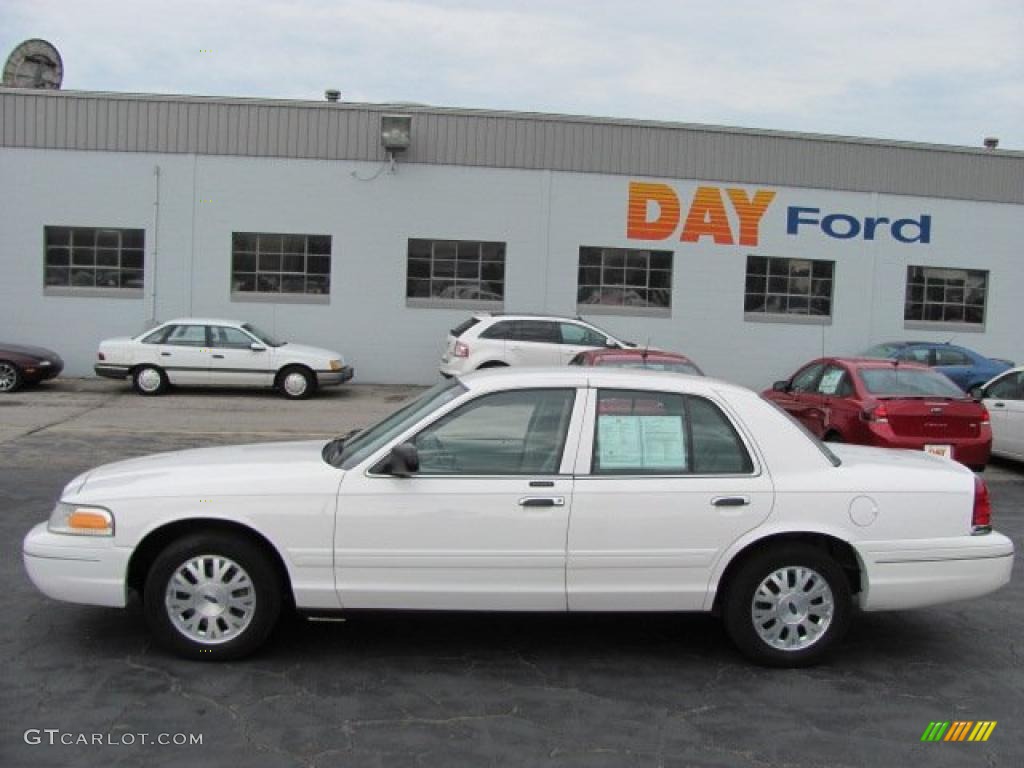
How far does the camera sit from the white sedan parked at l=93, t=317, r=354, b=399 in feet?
58.3

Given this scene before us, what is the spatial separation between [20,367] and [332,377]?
17.9 ft

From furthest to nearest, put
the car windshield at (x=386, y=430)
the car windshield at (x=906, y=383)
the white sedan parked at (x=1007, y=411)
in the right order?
the white sedan parked at (x=1007, y=411) < the car windshield at (x=906, y=383) < the car windshield at (x=386, y=430)

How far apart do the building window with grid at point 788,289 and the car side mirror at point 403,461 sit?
18.2 m

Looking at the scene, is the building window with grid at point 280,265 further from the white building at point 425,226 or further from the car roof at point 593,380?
the car roof at point 593,380

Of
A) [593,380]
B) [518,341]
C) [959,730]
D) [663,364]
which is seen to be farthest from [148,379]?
[959,730]

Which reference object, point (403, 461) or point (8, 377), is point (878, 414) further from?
point (8, 377)

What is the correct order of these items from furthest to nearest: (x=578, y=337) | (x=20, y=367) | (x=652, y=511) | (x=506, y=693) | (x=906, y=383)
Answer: (x=578, y=337)
(x=20, y=367)
(x=906, y=383)
(x=652, y=511)
(x=506, y=693)

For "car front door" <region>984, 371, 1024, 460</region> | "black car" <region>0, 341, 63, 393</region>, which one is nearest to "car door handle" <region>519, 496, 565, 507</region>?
"car front door" <region>984, 371, 1024, 460</region>

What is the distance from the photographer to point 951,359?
20562 millimetres

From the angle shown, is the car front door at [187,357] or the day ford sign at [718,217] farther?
→ the day ford sign at [718,217]

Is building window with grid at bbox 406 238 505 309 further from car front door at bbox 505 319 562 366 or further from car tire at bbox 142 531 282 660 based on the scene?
car tire at bbox 142 531 282 660

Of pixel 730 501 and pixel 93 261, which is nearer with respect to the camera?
pixel 730 501

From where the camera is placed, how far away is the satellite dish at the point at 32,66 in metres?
23.7

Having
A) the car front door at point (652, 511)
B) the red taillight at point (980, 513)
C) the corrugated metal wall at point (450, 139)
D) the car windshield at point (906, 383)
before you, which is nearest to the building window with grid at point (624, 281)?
the corrugated metal wall at point (450, 139)
